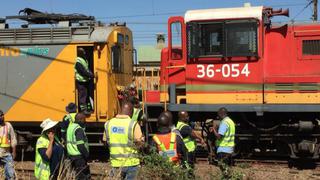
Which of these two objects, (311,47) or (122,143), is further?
(311,47)

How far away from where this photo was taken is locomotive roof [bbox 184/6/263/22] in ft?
37.7


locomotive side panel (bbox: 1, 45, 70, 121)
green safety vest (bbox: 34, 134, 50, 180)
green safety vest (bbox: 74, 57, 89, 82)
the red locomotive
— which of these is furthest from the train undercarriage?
green safety vest (bbox: 34, 134, 50, 180)

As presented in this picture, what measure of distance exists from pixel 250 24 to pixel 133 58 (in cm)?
463

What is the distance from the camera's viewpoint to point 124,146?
288 inches

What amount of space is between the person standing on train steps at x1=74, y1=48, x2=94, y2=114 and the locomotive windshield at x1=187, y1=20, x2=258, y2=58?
107 inches

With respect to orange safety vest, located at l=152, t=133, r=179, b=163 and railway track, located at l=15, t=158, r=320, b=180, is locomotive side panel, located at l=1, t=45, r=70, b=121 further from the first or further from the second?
orange safety vest, located at l=152, t=133, r=179, b=163

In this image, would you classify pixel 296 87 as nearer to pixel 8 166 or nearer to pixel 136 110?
pixel 136 110

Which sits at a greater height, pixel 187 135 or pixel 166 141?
pixel 166 141

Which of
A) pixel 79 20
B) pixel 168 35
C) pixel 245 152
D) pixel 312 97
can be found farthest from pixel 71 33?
pixel 312 97

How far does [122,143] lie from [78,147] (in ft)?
5.06

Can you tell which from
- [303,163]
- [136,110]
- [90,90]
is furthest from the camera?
[90,90]

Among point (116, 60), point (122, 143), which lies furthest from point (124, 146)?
point (116, 60)

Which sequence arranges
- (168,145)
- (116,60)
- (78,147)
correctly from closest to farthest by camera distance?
(168,145) < (78,147) < (116,60)

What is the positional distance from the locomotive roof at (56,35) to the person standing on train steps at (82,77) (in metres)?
0.43
